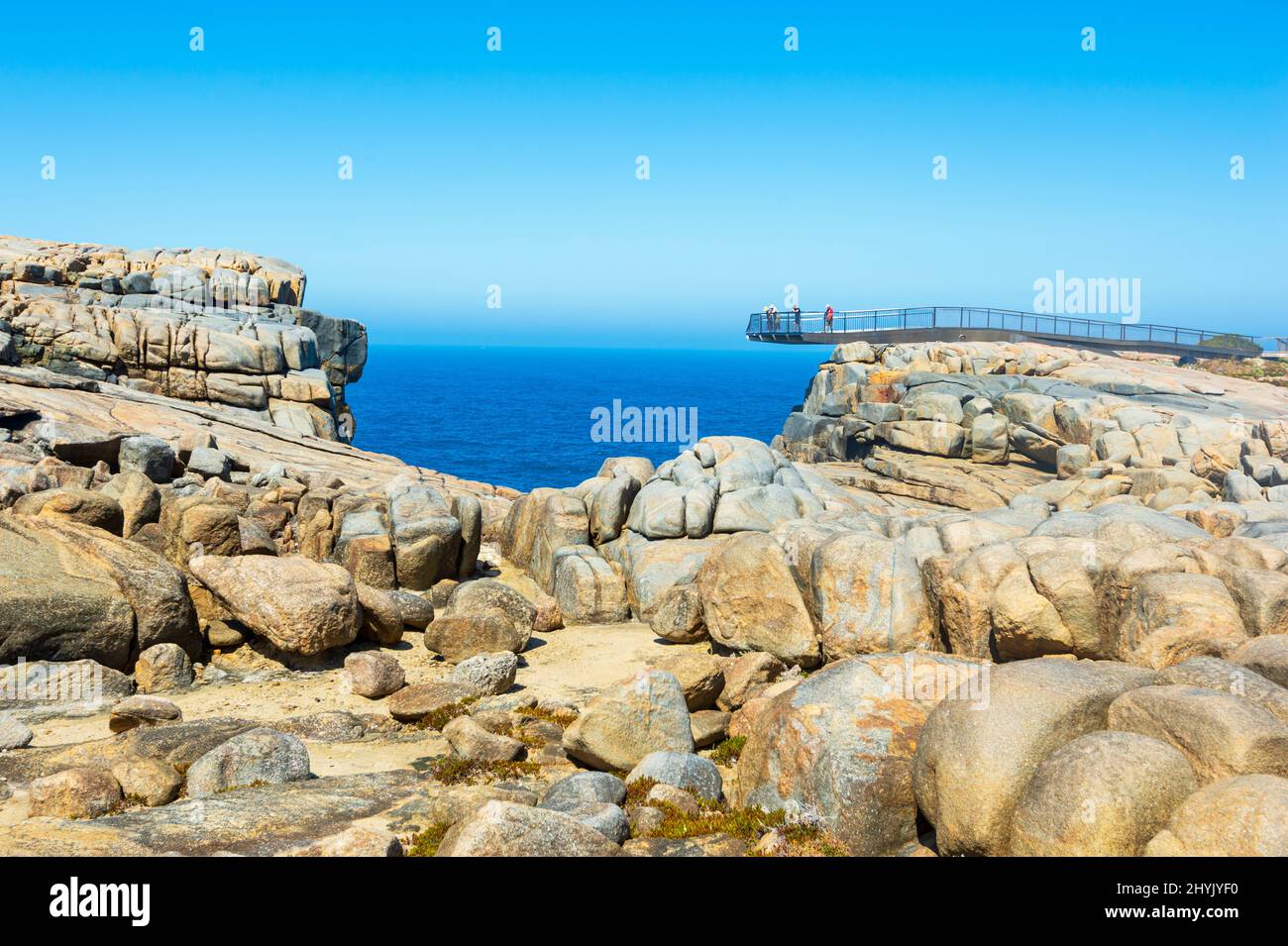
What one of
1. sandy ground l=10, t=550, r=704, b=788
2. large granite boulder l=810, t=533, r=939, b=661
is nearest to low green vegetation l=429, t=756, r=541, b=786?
sandy ground l=10, t=550, r=704, b=788

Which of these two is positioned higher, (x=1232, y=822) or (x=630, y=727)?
(x=1232, y=822)

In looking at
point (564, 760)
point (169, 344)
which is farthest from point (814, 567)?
point (169, 344)

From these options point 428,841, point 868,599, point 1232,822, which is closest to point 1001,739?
point 1232,822

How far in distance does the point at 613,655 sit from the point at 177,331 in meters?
31.3

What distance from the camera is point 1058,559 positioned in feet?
48.5

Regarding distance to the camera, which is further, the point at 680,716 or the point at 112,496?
the point at 112,496

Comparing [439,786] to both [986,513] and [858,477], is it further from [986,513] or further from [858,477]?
[858,477]

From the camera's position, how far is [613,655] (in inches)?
840

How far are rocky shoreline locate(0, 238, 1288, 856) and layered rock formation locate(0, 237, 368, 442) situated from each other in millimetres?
3517

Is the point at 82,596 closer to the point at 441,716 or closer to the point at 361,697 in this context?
the point at 361,697

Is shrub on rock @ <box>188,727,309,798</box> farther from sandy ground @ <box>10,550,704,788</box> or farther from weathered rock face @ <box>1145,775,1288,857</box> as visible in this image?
weathered rock face @ <box>1145,775,1288,857</box>

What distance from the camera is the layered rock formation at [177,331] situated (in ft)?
134

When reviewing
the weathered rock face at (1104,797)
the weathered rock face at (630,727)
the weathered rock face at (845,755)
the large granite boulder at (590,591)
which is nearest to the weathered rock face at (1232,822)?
the weathered rock face at (1104,797)

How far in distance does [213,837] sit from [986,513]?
18.9 m
